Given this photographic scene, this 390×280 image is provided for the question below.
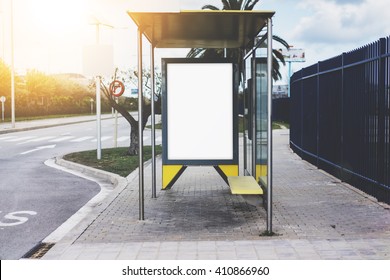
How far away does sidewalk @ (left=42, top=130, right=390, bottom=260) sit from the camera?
20.2ft

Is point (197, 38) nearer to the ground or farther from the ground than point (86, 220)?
farther from the ground

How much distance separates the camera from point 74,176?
14.0 m

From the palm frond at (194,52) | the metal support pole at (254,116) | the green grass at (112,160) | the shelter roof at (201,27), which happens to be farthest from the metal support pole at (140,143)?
the palm frond at (194,52)

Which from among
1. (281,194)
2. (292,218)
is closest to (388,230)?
(292,218)

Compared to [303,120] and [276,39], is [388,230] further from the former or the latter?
[276,39]

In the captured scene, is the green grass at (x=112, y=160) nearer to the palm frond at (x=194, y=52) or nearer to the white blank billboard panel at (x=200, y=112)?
the white blank billboard panel at (x=200, y=112)

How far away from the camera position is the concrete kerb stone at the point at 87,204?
7039 mm

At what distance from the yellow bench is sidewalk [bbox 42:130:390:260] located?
0.41 metres

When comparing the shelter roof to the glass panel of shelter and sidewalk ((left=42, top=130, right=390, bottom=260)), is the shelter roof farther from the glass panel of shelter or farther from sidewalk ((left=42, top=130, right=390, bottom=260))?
sidewalk ((left=42, top=130, right=390, bottom=260))

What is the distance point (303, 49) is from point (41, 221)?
306ft

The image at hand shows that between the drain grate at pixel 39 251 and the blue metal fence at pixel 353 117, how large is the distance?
194 inches

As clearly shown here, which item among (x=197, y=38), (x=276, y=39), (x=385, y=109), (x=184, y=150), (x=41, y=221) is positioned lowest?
(x=41, y=221)

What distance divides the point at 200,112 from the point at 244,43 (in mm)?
1404

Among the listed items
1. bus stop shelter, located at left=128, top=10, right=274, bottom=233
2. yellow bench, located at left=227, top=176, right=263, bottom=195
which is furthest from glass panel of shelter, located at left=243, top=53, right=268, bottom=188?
yellow bench, located at left=227, top=176, right=263, bottom=195
